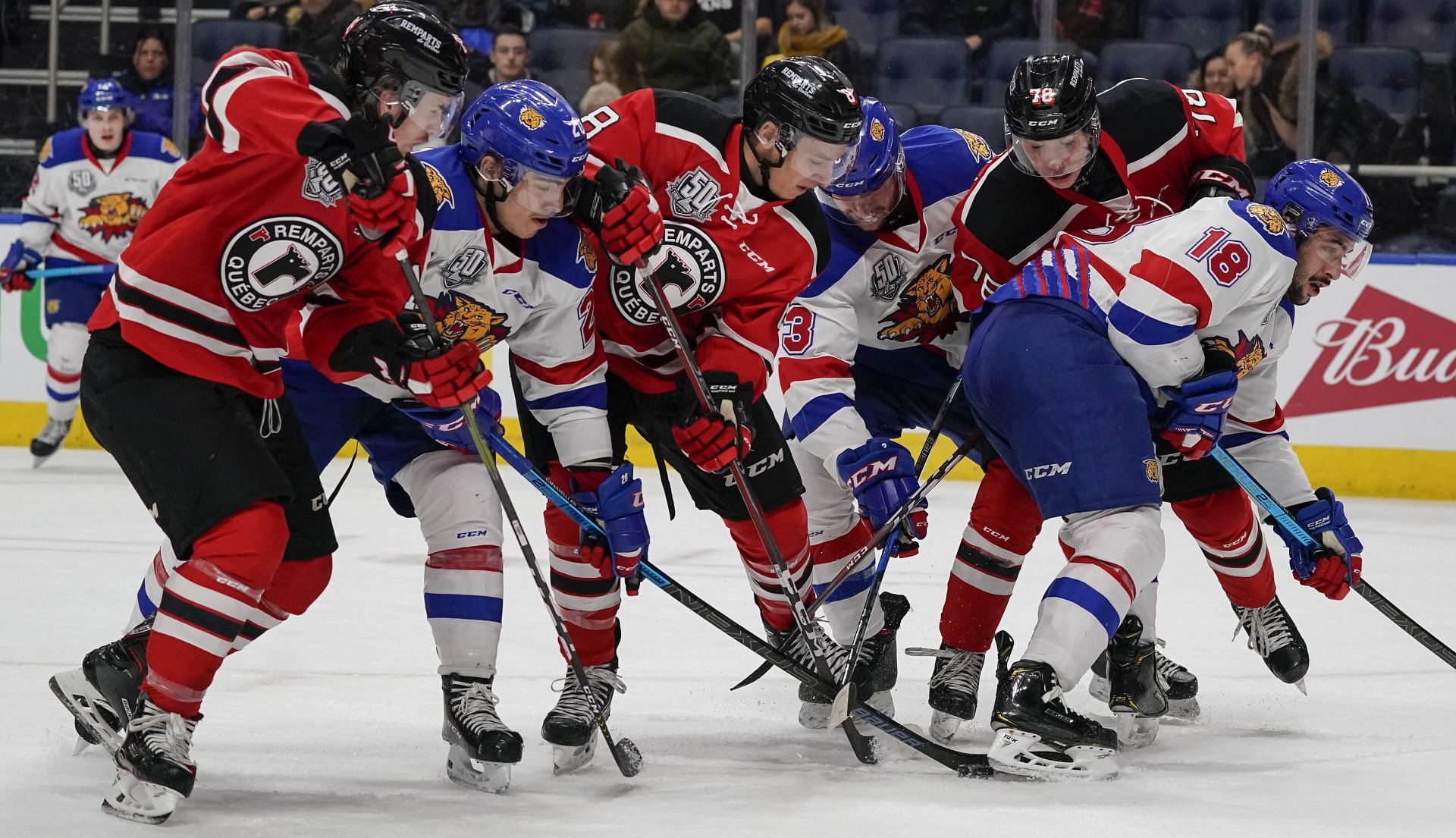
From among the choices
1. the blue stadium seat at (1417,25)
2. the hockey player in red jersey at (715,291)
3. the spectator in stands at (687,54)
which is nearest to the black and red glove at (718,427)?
the hockey player in red jersey at (715,291)

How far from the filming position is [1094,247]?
2.79m

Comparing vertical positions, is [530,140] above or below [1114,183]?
above

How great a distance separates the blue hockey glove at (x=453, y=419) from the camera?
2619 millimetres

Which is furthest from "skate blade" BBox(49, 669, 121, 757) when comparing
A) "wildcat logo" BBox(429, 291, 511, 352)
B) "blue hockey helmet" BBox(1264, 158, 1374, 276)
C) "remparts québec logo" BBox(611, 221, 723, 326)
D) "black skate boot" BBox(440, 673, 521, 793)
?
"blue hockey helmet" BBox(1264, 158, 1374, 276)

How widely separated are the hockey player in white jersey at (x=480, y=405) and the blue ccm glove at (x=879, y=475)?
42cm

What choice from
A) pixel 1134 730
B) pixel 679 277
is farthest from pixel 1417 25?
pixel 679 277

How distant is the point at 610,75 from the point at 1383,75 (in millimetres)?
2941

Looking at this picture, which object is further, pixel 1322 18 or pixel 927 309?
pixel 1322 18

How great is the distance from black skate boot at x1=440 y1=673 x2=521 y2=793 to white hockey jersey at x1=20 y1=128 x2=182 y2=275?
427cm

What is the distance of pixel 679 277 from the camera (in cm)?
283

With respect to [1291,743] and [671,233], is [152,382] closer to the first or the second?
[671,233]

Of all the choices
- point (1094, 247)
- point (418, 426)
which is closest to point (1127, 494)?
point (1094, 247)

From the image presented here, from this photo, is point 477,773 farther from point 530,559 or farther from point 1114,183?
point 1114,183

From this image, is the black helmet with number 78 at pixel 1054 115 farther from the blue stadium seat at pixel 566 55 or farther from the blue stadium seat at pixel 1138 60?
the blue stadium seat at pixel 566 55
